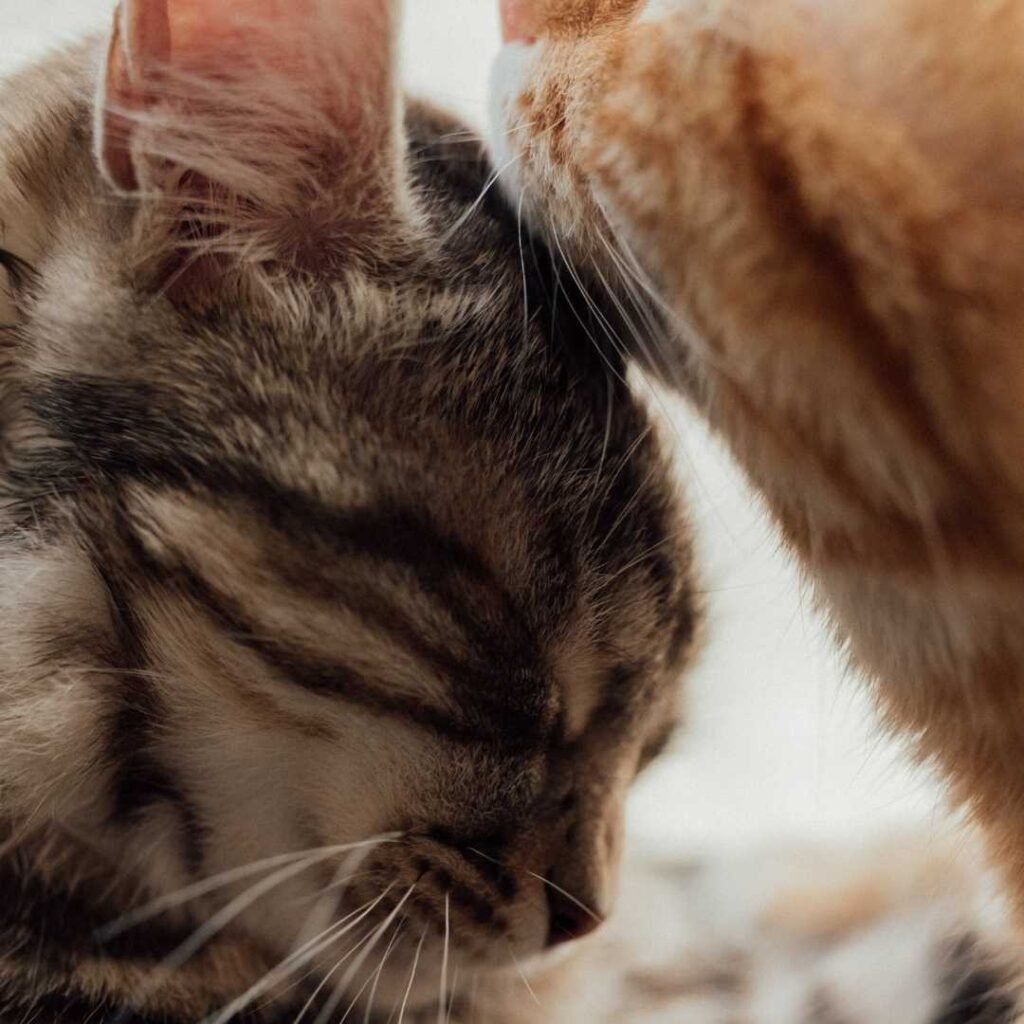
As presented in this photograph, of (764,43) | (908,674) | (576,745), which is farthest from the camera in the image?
(576,745)

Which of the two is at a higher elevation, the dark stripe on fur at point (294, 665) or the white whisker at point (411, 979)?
the dark stripe on fur at point (294, 665)

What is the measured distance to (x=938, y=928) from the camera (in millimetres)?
990

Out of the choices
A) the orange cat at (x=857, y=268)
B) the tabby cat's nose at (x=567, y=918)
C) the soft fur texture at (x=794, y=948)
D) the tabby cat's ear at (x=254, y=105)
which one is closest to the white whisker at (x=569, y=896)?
the tabby cat's nose at (x=567, y=918)

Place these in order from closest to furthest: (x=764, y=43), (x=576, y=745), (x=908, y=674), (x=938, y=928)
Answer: (x=764, y=43)
(x=908, y=674)
(x=576, y=745)
(x=938, y=928)

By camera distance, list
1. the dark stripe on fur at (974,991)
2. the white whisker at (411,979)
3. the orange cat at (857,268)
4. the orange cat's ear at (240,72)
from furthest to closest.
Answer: the dark stripe on fur at (974,991)
the white whisker at (411,979)
the orange cat's ear at (240,72)
the orange cat at (857,268)

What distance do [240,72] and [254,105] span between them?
0.7 inches

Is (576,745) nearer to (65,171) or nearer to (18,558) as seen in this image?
(18,558)

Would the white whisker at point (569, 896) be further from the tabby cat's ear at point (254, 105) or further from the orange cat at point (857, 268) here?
the tabby cat's ear at point (254, 105)

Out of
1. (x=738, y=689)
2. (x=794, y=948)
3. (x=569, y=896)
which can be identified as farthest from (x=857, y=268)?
(x=794, y=948)

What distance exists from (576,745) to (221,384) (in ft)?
1.00

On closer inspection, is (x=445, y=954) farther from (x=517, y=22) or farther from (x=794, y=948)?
(x=517, y=22)

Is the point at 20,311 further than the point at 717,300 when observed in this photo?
Yes

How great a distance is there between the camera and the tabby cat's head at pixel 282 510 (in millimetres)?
663

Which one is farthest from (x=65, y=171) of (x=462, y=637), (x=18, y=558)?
(x=462, y=637)
